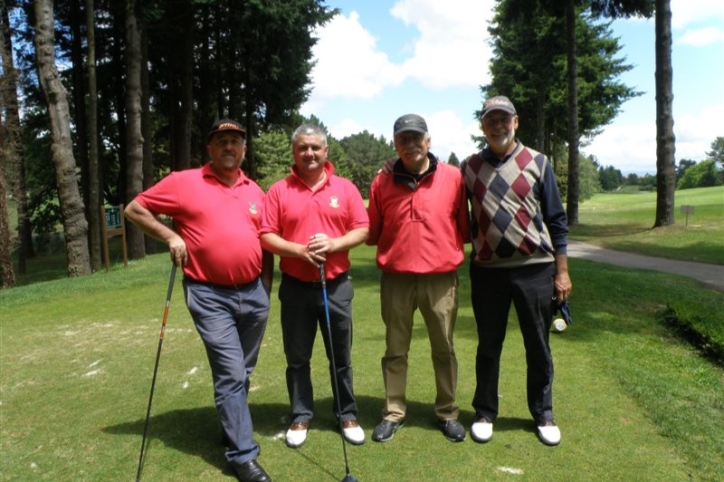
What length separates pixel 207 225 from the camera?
372 cm

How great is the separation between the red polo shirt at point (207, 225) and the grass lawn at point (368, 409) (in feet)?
4.27

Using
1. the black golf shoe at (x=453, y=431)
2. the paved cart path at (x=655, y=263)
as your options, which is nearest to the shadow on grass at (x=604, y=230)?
the paved cart path at (x=655, y=263)

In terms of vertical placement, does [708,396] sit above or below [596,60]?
below

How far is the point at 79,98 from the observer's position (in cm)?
2106

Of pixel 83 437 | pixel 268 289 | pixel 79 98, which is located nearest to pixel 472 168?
pixel 268 289

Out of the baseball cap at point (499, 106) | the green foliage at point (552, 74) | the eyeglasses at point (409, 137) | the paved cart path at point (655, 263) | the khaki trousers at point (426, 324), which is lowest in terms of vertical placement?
the paved cart path at point (655, 263)

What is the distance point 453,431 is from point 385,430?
50cm

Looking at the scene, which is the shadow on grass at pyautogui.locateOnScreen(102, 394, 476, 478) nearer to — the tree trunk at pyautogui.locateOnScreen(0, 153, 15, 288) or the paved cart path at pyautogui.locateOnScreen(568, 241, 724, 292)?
the paved cart path at pyautogui.locateOnScreen(568, 241, 724, 292)

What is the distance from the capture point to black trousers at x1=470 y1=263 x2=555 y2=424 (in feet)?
12.8

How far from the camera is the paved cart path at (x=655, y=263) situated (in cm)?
1148

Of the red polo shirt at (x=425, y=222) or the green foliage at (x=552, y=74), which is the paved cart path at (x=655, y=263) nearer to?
the red polo shirt at (x=425, y=222)

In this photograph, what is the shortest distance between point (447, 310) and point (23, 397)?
13.1ft

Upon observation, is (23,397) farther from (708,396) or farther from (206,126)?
(206,126)

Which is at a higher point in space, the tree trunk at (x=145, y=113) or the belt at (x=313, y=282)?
the tree trunk at (x=145, y=113)
